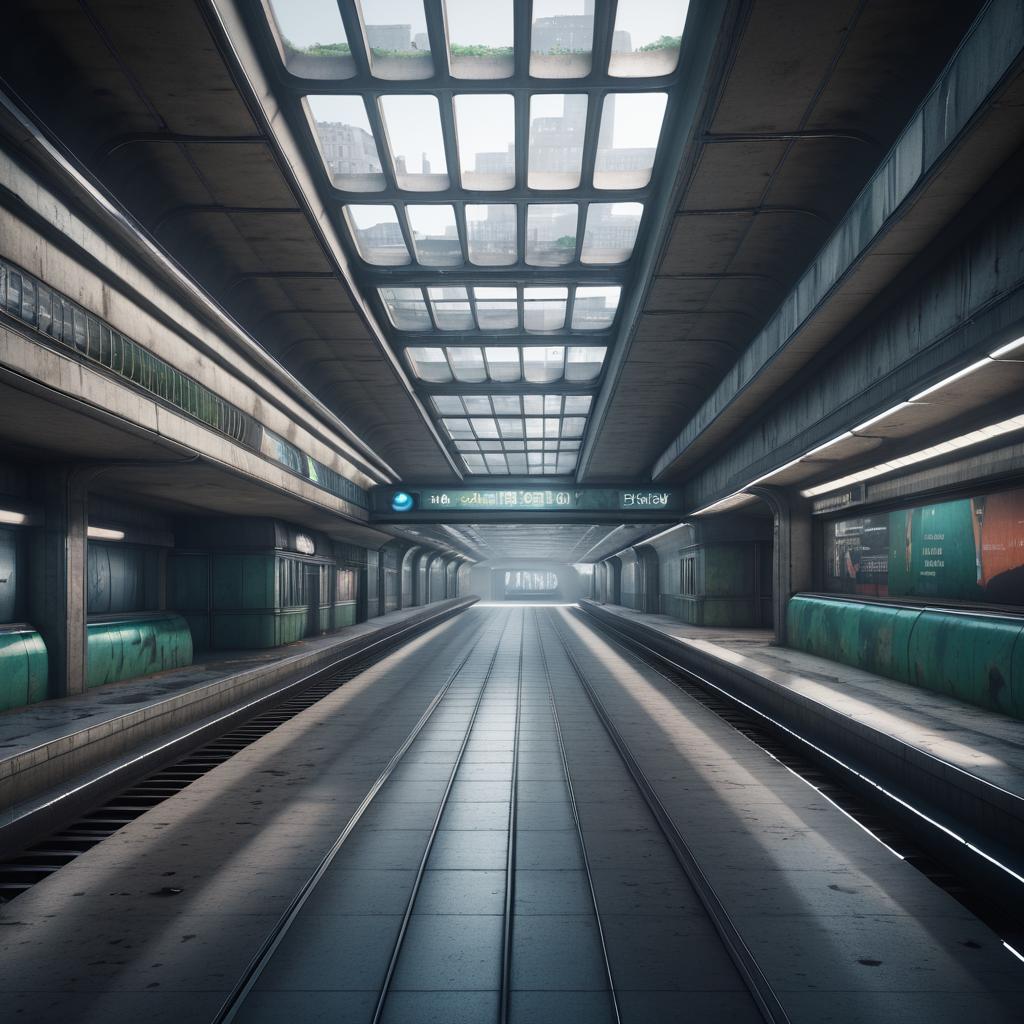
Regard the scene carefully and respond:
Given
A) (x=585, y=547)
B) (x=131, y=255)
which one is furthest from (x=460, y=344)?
(x=585, y=547)

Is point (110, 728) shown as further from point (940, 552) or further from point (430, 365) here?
point (940, 552)

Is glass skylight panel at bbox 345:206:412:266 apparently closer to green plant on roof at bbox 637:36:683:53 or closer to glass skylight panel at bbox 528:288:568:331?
glass skylight panel at bbox 528:288:568:331

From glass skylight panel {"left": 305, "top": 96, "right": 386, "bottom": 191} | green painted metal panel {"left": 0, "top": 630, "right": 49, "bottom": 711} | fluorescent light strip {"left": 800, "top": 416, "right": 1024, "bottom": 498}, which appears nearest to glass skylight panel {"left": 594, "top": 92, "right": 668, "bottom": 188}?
glass skylight panel {"left": 305, "top": 96, "right": 386, "bottom": 191}

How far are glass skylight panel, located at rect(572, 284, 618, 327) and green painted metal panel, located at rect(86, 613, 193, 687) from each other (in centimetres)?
792

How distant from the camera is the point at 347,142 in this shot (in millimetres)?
7000

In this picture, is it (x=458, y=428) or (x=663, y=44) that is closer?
(x=663, y=44)

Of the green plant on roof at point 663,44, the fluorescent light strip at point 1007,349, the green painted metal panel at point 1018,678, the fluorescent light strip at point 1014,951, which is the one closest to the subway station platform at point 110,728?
the fluorescent light strip at point 1014,951

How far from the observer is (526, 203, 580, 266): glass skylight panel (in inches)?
335

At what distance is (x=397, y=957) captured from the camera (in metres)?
3.82

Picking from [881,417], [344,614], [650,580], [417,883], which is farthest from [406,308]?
[650,580]

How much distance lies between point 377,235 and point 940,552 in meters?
8.49

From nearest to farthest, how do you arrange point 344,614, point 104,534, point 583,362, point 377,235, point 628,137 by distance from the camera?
point 628,137 → point 377,235 → point 104,534 → point 583,362 → point 344,614

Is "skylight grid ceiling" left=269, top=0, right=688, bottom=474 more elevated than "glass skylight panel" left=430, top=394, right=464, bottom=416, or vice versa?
"skylight grid ceiling" left=269, top=0, right=688, bottom=474

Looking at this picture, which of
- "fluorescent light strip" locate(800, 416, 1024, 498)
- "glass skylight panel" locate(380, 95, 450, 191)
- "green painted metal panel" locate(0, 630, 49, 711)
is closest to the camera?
"glass skylight panel" locate(380, 95, 450, 191)
